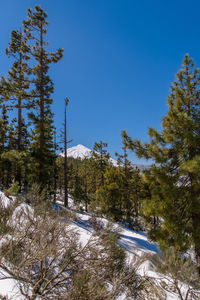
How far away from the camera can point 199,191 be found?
21.1 ft

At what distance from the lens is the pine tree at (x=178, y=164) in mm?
6074

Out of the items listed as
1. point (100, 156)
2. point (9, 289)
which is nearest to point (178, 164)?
point (9, 289)

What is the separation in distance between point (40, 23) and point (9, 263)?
54.4 ft

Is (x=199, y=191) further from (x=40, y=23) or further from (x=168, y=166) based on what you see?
(x=40, y=23)

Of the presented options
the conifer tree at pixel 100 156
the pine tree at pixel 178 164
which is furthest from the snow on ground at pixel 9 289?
the conifer tree at pixel 100 156

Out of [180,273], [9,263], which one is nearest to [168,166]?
[180,273]

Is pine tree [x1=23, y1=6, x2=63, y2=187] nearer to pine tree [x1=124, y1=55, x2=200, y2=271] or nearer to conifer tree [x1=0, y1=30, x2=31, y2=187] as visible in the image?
conifer tree [x1=0, y1=30, x2=31, y2=187]

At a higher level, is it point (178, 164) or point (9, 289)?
point (178, 164)

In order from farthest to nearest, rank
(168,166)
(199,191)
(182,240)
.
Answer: (168,166) < (199,191) < (182,240)

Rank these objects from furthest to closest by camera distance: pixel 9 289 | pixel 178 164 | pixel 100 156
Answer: pixel 100 156 → pixel 178 164 → pixel 9 289

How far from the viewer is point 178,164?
6.90 m

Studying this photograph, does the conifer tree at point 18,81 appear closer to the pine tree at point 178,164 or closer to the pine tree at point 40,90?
the pine tree at point 40,90

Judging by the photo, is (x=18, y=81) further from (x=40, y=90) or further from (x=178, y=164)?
(x=178, y=164)

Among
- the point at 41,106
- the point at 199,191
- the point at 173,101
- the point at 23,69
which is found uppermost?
the point at 23,69
